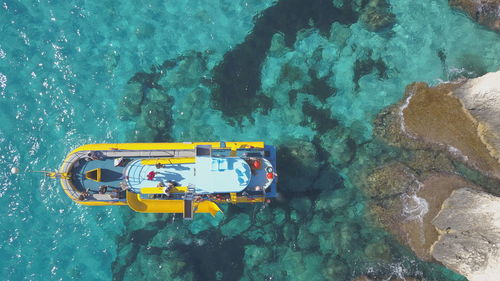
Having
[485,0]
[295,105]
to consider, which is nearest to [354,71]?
[295,105]

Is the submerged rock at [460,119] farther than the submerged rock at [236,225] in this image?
No

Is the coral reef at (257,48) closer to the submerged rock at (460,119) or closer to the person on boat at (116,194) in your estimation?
the submerged rock at (460,119)

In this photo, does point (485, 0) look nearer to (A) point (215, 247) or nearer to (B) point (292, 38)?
(B) point (292, 38)

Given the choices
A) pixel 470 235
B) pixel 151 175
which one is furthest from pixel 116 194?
pixel 470 235

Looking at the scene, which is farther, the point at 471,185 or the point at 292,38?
the point at 292,38

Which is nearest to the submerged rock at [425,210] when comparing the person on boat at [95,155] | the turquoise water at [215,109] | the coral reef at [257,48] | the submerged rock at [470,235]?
the submerged rock at [470,235]

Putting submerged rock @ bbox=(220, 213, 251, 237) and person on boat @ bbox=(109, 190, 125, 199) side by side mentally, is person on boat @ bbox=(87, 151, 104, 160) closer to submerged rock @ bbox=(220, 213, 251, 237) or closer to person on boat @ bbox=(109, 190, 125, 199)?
person on boat @ bbox=(109, 190, 125, 199)
